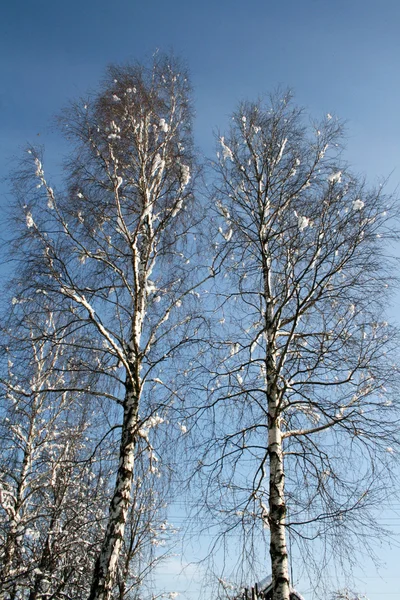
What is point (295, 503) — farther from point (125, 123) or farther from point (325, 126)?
point (125, 123)

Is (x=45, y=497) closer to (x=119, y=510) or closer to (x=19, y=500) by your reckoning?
(x=19, y=500)

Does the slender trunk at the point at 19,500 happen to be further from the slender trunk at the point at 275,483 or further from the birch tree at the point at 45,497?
the slender trunk at the point at 275,483

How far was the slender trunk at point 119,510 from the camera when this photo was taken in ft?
13.6

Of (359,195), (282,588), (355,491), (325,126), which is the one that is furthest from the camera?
(325,126)

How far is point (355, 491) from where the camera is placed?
4.42 metres

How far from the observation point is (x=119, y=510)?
4.49 meters

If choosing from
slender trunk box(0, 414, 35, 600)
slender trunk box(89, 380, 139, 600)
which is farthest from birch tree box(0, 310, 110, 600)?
slender trunk box(89, 380, 139, 600)

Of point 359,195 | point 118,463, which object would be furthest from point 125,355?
point 359,195

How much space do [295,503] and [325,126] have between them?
534cm

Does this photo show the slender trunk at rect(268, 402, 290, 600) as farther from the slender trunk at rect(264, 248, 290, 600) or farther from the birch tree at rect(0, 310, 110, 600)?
the birch tree at rect(0, 310, 110, 600)

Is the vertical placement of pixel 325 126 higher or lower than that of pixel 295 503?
higher

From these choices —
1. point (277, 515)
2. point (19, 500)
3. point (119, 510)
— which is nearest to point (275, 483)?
point (277, 515)

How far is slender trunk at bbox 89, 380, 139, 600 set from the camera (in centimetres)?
414

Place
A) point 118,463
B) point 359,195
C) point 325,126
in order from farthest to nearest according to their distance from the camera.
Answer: point 325,126 < point 359,195 < point 118,463
